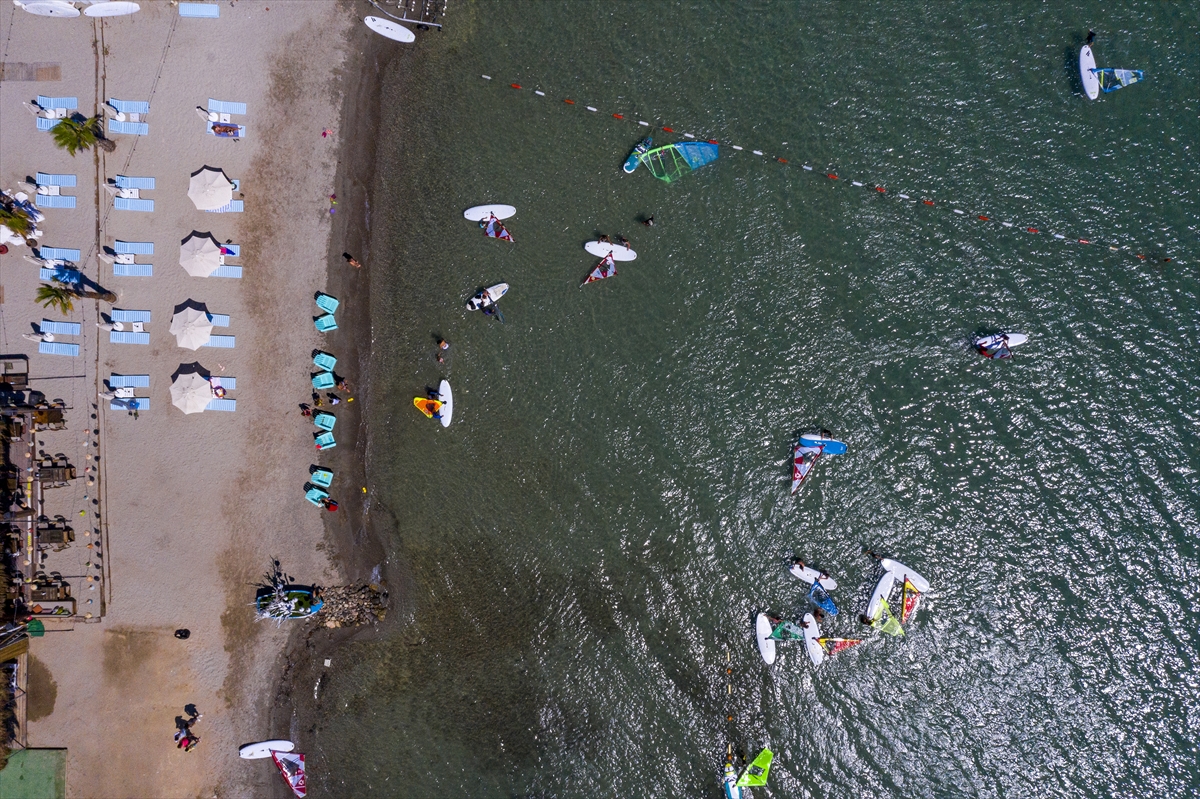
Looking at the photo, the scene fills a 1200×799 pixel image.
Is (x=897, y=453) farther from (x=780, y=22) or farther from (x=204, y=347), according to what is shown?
(x=204, y=347)

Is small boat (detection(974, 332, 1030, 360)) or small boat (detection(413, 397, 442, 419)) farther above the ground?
small boat (detection(974, 332, 1030, 360))

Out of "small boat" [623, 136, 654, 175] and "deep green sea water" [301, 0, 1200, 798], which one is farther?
"small boat" [623, 136, 654, 175]

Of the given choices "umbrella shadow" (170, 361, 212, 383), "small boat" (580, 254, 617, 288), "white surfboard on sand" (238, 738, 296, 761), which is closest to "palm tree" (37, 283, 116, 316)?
"umbrella shadow" (170, 361, 212, 383)

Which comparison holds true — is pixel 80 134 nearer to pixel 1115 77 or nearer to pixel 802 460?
pixel 802 460

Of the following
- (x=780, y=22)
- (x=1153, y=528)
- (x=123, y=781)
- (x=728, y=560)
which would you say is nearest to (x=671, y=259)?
(x=780, y=22)

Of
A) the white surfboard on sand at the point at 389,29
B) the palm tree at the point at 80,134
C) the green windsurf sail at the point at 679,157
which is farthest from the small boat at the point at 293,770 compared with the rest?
the white surfboard on sand at the point at 389,29

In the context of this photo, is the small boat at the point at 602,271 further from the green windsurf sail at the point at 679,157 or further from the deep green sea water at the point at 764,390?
the green windsurf sail at the point at 679,157

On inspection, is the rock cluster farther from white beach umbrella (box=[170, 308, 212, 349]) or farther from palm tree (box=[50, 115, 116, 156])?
palm tree (box=[50, 115, 116, 156])

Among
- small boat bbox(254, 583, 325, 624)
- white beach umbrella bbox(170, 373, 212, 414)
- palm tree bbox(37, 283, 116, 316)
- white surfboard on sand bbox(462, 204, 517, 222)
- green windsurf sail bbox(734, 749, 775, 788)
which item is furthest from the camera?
white surfboard on sand bbox(462, 204, 517, 222)
